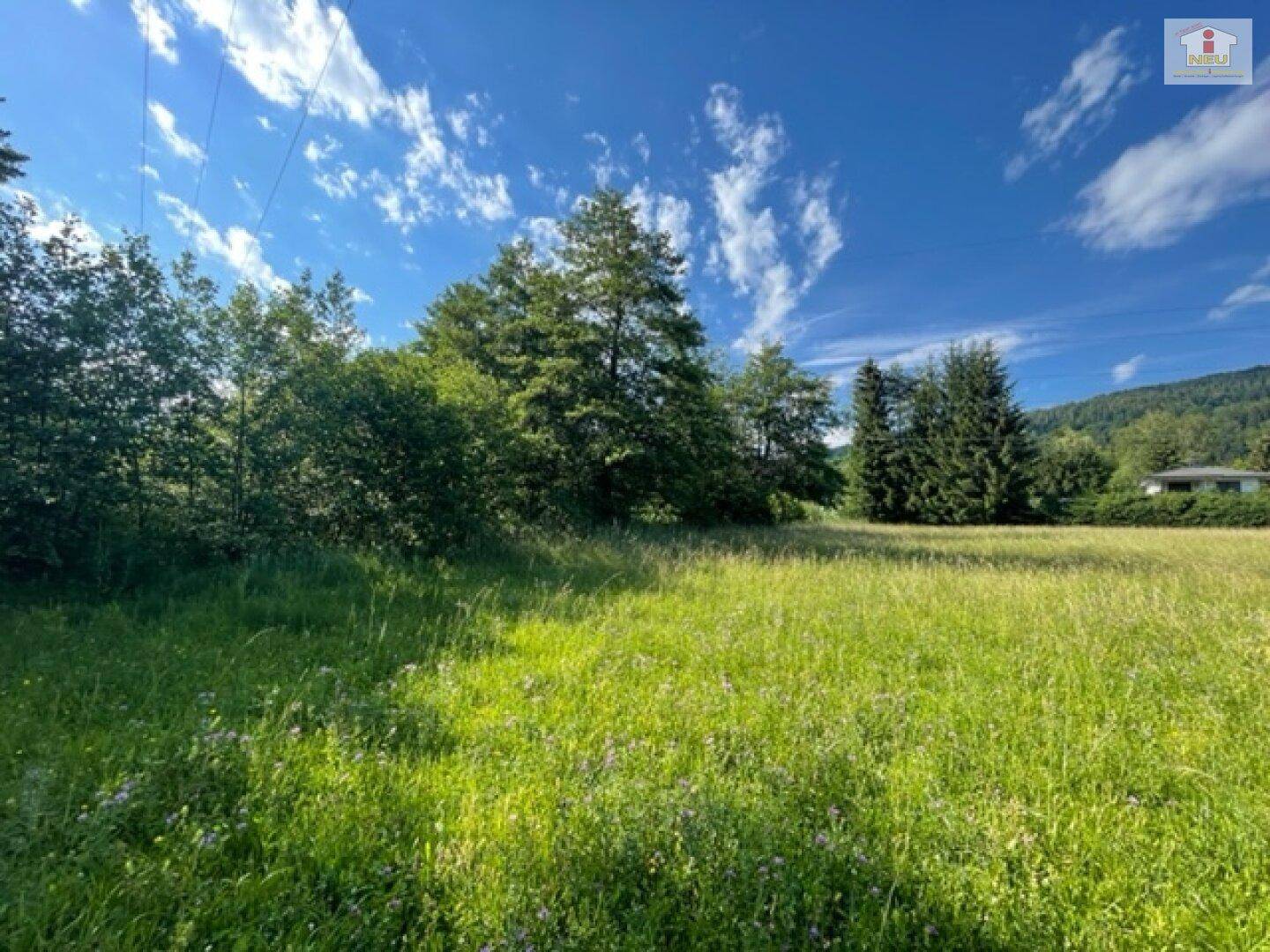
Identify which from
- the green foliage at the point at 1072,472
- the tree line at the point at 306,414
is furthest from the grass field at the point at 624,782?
the green foliage at the point at 1072,472

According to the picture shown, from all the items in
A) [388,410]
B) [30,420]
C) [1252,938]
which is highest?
[388,410]

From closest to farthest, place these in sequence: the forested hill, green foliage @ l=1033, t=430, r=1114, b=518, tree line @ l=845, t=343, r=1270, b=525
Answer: tree line @ l=845, t=343, r=1270, b=525 < green foliage @ l=1033, t=430, r=1114, b=518 < the forested hill

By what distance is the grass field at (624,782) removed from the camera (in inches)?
60.7

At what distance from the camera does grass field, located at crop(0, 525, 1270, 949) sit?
154 centimetres

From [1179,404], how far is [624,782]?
18803 cm

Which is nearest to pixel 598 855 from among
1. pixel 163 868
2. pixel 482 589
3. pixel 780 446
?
pixel 163 868

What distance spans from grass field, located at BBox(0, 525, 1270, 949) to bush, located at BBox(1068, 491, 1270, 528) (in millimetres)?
31159

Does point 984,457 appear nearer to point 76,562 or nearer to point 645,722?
point 645,722

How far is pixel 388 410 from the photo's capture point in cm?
775

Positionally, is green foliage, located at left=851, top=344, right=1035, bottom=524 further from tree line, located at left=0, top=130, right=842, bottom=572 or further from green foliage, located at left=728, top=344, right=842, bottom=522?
tree line, located at left=0, top=130, right=842, bottom=572

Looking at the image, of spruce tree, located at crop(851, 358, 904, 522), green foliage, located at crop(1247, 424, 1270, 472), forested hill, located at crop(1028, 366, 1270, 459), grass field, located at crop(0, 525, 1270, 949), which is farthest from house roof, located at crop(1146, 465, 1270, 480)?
forested hill, located at crop(1028, 366, 1270, 459)

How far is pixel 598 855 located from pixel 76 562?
6.77m

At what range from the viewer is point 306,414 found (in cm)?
715

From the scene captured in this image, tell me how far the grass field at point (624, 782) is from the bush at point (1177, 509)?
3116 cm
